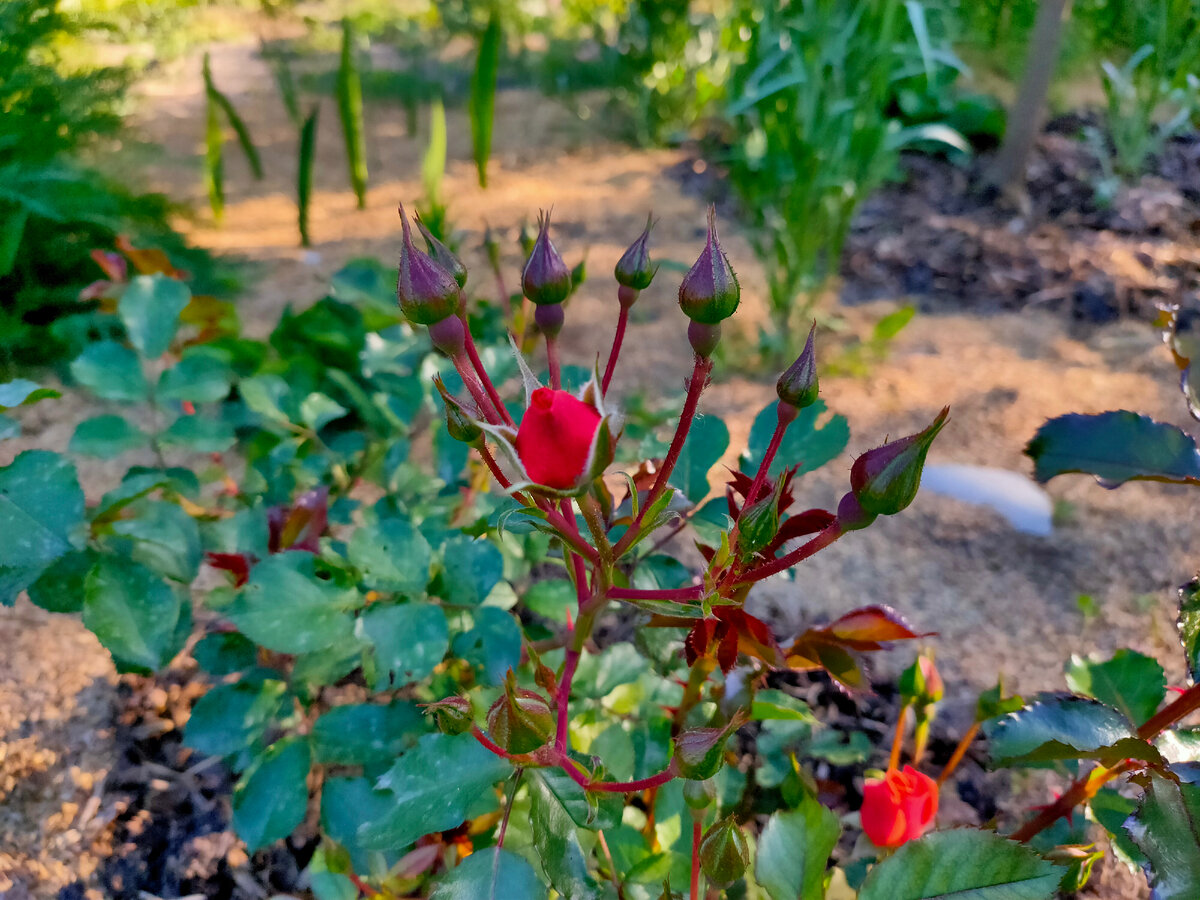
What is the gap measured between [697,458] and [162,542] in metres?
0.45

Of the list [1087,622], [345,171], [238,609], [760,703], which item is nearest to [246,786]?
[238,609]

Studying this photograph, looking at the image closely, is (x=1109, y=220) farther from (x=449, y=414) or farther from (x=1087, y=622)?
(x=449, y=414)

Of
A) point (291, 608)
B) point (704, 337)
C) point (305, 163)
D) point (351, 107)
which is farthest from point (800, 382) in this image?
point (351, 107)

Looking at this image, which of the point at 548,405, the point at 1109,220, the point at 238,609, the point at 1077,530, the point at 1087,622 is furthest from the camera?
the point at 1109,220

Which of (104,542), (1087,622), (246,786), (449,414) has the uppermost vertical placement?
(449,414)

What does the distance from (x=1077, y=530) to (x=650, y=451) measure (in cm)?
90

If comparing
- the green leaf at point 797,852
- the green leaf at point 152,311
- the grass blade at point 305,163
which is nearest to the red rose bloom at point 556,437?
the green leaf at point 797,852

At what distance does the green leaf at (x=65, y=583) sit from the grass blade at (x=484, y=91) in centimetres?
183

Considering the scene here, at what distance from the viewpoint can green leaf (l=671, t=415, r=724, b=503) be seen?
0.60 m

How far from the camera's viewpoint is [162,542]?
2.10ft

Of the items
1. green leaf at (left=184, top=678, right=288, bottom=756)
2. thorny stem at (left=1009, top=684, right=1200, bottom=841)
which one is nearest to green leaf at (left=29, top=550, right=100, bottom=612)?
green leaf at (left=184, top=678, right=288, bottom=756)

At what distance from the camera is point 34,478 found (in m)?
0.57

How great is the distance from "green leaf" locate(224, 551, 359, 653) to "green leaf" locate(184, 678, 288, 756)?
0.09 meters

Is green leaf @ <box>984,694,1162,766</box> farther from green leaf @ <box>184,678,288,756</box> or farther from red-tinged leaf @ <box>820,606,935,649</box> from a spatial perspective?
green leaf @ <box>184,678,288,756</box>
